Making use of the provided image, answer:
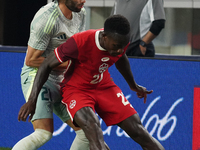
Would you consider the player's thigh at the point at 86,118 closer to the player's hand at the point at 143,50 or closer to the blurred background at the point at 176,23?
the player's hand at the point at 143,50

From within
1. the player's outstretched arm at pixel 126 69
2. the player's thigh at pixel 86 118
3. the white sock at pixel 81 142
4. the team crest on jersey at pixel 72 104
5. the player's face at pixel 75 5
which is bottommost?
the white sock at pixel 81 142

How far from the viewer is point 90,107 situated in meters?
3.50

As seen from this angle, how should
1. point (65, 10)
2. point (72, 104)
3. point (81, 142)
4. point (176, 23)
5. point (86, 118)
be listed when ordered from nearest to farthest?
point (86, 118) < point (72, 104) < point (65, 10) < point (81, 142) < point (176, 23)

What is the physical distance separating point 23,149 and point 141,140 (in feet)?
3.41

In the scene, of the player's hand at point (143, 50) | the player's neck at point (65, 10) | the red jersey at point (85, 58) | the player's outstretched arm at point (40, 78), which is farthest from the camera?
the player's hand at point (143, 50)

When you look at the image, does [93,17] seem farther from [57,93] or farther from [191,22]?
[57,93]

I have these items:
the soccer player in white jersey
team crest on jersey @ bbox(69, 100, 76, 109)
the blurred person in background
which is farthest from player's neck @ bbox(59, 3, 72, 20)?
the blurred person in background

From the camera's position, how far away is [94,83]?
146 inches

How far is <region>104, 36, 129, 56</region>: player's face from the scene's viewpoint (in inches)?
129

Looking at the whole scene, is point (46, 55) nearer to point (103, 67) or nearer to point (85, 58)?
point (85, 58)

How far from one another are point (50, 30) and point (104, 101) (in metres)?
0.80

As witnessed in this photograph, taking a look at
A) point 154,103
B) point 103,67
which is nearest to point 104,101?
point 103,67

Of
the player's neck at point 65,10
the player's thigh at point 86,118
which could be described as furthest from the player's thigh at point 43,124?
the player's neck at point 65,10

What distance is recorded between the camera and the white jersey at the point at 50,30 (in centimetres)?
374
